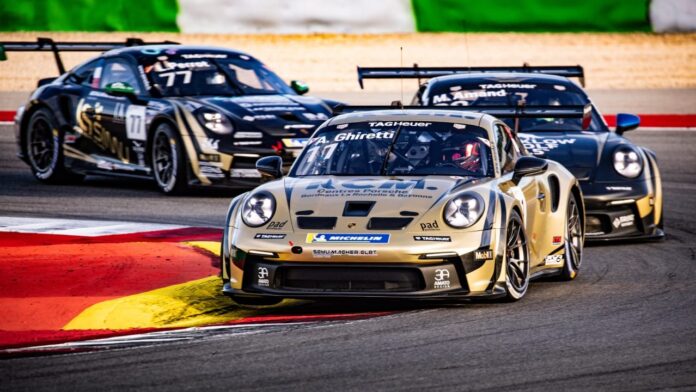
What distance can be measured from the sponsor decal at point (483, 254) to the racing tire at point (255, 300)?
1.10m

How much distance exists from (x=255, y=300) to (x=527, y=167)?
178 centimetres

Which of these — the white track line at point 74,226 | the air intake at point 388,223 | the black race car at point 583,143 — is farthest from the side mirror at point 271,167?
the black race car at point 583,143

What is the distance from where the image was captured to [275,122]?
46.3ft

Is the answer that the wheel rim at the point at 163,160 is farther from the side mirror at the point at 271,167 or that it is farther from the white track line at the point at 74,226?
the side mirror at the point at 271,167

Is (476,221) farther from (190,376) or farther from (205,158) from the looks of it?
(205,158)

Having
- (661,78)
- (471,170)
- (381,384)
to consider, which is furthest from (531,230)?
(661,78)

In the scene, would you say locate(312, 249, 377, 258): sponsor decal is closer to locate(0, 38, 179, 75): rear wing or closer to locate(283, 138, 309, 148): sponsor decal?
locate(283, 138, 309, 148): sponsor decal

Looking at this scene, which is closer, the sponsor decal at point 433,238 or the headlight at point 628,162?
the sponsor decal at point 433,238

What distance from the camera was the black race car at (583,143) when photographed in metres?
11.4

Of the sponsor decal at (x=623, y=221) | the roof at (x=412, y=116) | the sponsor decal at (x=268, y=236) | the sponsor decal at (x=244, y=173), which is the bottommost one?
the sponsor decal at (x=623, y=221)

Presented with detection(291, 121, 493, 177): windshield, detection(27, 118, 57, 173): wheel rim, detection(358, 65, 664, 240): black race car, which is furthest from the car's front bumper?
detection(27, 118, 57, 173): wheel rim

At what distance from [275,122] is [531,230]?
17.7 ft

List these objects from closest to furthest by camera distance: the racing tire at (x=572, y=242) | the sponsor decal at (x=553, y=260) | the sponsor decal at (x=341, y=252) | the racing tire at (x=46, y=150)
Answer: the sponsor decal at (x=341, y=252), the sponsor decal at (x=553, y=260), the racing tire at (x=572, y=242), the racing tire at (x=46, y=150)

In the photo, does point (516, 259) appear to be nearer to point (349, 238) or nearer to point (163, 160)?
point (349, 238)
